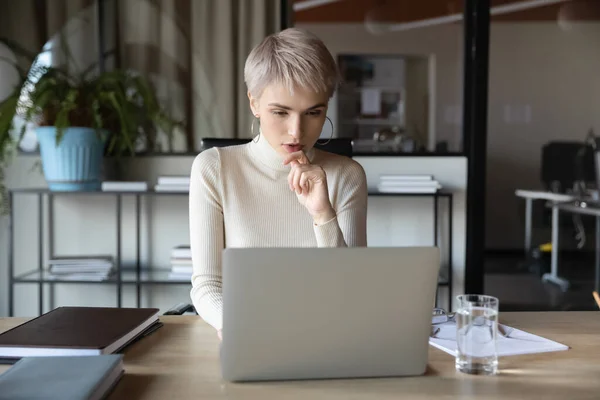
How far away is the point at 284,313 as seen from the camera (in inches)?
34.3

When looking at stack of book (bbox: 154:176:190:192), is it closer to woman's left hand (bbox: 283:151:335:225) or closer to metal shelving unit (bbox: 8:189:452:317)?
metal shelving unit (bbox: 8:189:452:317)

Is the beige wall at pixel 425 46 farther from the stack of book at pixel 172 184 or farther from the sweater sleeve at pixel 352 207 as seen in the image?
the sweater sleeve at pixel 352 207

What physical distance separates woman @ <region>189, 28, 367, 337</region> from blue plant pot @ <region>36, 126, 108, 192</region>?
1620 millimetres

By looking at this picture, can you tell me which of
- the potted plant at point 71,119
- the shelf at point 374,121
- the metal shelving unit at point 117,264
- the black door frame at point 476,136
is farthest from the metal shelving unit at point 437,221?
the shelf at point 374,121

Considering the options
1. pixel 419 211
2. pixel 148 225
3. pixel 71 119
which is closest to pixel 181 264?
pixel 148 225

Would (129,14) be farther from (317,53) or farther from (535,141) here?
(535,141)

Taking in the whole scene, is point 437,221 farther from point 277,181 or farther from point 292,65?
point 292,65

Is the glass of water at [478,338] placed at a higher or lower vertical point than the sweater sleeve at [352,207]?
lower

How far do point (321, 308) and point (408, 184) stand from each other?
89.7 inches

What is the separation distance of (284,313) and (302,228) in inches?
25.7

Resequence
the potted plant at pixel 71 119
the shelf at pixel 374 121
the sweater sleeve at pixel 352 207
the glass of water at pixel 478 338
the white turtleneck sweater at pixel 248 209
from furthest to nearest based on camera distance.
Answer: the shelf at pixel 374 121 < the potted plant at pixel 71 119 < the sweater sleeve at pixel 352 207 < the white turtleneck sweater at pixel 248 209 < the glass of water at pixel 478 338

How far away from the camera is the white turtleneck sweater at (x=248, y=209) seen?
1448 millimetres

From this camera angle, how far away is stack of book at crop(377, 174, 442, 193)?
10.1 feet

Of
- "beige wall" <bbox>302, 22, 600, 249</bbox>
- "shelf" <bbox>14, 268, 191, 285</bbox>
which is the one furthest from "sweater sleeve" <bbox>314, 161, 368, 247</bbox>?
"beige wall" <bbox>302, 22, 600, 249</bbox>
